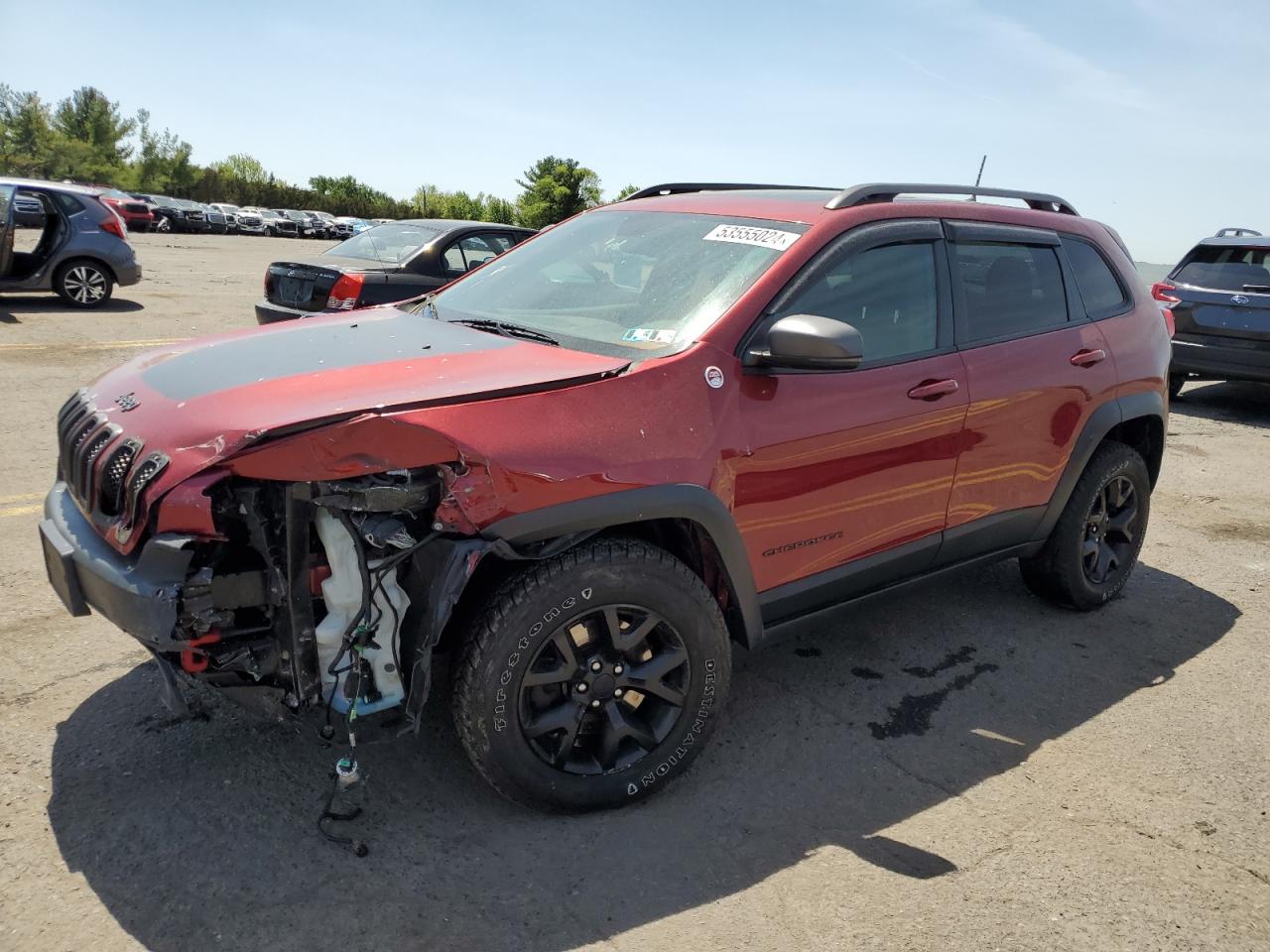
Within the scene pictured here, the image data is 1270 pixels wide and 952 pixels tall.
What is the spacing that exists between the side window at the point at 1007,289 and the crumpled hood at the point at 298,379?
66.8 inches

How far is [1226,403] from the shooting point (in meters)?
11.0

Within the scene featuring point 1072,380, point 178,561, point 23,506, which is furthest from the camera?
point 23,506

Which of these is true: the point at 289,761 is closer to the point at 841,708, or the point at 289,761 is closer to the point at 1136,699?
the point at 841,708

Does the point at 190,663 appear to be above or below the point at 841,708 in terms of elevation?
above

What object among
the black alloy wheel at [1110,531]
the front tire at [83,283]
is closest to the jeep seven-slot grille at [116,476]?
the black alloy wheel at [1110,531]

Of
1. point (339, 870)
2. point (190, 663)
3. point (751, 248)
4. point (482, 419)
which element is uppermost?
point (751, 248)

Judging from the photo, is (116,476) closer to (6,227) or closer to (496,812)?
(496,812)

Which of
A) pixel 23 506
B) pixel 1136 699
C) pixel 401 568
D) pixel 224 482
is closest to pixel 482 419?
pixel 401 568

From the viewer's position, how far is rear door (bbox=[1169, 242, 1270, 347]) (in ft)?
31.1

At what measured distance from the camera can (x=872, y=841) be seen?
9.53ft

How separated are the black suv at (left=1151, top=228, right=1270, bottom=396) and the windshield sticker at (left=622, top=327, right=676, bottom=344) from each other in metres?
8.18

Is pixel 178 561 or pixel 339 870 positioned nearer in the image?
pixel 178 561

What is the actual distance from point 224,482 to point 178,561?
8.6 inches

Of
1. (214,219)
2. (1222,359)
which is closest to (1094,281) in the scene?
(1222,359)
